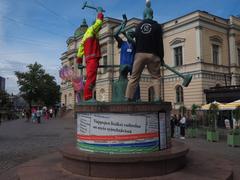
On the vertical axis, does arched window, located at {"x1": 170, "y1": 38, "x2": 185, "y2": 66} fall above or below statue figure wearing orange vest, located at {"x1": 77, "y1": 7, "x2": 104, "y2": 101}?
above

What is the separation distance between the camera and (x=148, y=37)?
750 cm

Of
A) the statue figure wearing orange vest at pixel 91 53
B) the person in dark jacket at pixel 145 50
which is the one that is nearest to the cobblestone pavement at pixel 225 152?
the person in dark jacket at pixel 145 50

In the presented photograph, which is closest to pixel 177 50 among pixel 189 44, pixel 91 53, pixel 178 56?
pixel 178 56

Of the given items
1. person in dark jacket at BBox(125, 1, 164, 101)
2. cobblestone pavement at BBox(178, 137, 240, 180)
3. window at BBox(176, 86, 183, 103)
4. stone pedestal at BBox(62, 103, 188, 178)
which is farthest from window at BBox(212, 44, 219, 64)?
stone pedestal at BBox(62, 103, 188, 178)

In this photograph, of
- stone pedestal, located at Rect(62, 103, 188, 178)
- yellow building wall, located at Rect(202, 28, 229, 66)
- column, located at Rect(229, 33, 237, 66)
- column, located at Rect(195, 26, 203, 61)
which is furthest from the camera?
column, located at Rect(229, 33, 237, 66)

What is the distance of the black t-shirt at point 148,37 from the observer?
7477 millimetres

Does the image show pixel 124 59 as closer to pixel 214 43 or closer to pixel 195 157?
pixel 195 157

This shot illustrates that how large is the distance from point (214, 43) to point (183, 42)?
3.61 metres

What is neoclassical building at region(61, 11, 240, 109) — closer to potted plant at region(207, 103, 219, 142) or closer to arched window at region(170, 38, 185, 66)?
arched window at region(170, 38, 185, 66)

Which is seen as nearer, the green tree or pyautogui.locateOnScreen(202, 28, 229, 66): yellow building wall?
pyautogui.locateOnScreen(202, 28, 229, 66): yellow building wall

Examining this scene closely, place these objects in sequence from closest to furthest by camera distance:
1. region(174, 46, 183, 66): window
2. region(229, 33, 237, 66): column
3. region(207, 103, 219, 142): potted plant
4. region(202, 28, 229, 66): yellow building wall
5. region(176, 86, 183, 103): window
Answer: region(207, 103, 219, 142): potted plant, region(202, 28, 229, 66): yellow building wall, region(176, 86, 183, 103): window, region(174, 46, 183, 66): window, region(229, 33, 237, 66): column

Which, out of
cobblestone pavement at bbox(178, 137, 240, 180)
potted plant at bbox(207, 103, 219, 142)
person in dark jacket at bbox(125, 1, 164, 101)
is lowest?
cobblestone pavement at bbox(178, 137, 240, 180)

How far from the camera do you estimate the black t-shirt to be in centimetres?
748

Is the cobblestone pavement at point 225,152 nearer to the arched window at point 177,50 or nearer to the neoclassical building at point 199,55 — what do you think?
the neoclassical building at point 199,55
